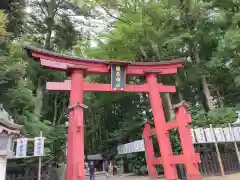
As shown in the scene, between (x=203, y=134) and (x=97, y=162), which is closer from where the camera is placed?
(x=203, y=134)

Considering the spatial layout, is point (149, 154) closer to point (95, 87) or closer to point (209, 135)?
point (209, 135)

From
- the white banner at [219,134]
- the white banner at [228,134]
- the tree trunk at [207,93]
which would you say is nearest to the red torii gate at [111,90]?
the white banner at [219,134]

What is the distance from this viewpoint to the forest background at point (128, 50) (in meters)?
12.5

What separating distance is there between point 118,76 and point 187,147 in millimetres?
4399

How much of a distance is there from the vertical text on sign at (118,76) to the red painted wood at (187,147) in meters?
2.89

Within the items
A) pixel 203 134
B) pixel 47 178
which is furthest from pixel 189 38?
pixel 47 178

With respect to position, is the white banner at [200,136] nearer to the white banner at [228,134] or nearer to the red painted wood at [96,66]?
the white banner at [228,134]

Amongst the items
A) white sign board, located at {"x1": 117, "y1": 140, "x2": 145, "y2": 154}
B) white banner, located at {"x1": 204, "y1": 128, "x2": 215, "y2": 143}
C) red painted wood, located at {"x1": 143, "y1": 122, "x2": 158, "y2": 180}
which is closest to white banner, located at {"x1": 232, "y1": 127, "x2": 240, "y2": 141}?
white banner, located at {"x1": 204, "y1": 128, "x2": 215, "y2": 143}

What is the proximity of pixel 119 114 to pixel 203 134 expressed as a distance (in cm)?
1355

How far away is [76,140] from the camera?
8672 millimetres

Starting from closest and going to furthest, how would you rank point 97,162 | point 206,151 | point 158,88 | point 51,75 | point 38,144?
point 38,144 → point 158,88 → point 206,151 → point 51,75 → point 97,162

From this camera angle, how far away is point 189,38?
14.9 metres

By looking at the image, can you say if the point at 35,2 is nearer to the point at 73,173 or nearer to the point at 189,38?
the point at 189,38

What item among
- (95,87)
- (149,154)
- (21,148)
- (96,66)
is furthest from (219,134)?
(21,148)
